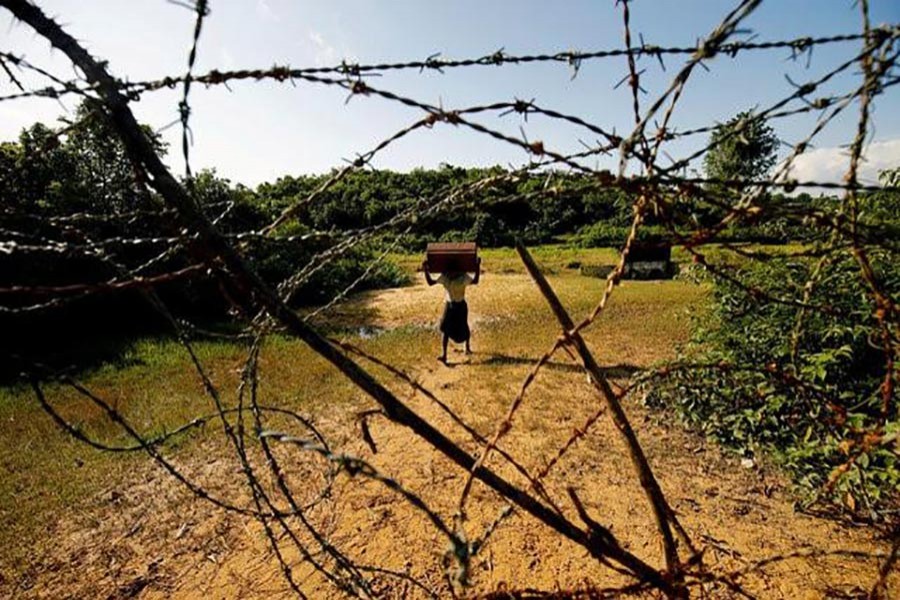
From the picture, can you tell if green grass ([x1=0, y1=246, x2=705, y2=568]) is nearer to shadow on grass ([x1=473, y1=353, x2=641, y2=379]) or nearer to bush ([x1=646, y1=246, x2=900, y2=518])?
shadow on grass ([x1=473, y1=353, x2=641, y2=379])

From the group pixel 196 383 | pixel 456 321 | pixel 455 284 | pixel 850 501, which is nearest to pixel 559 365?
pixel 456 321

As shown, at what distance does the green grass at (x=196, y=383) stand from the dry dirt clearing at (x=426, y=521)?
7 centimetres

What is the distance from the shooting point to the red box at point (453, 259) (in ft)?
22.5

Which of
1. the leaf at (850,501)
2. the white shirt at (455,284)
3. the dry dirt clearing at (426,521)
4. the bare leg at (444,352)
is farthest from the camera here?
the bare leg at (444,352)

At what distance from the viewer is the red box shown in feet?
22.5

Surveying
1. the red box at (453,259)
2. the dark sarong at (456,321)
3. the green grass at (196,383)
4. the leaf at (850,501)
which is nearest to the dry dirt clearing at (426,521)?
the green grass at (196,383)

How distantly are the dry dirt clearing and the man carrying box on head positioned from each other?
0.85m

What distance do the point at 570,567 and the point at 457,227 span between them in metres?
26.6

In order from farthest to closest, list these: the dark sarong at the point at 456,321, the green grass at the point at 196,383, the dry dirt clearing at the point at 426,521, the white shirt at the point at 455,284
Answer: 1. the dark sarong at the point at 456,321
2. the white shirt at the point at 455,284
3. the green grass at the point at 196,383
4. the dry dirt clearing at the point at 426,521

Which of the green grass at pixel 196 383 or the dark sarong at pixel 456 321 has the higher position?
the dark sarong at pixel 456 321

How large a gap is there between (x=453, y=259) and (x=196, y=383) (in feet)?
12.3

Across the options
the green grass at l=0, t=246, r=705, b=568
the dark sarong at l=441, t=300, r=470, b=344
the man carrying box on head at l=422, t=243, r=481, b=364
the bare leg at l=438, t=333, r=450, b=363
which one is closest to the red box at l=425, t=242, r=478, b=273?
the man carrying box on head at l=422, t=243, r=481, b=364

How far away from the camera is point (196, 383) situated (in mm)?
6965

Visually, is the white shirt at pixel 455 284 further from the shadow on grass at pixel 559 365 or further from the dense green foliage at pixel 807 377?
the dense green foliage at pixel 807 377
